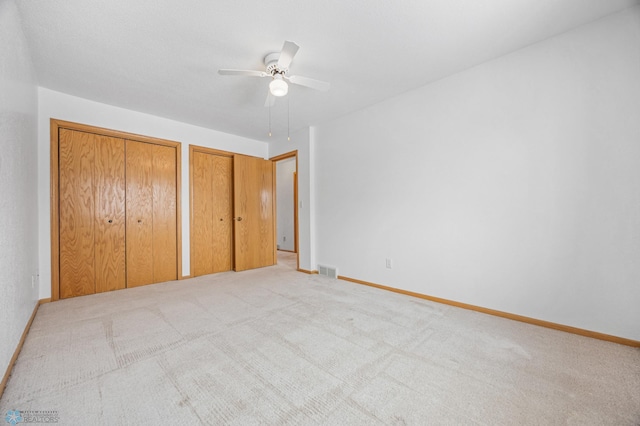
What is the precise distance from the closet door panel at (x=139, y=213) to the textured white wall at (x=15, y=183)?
98cm

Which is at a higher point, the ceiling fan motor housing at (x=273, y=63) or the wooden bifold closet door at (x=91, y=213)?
the ceiling fan motor housing at (x=273, y=63)

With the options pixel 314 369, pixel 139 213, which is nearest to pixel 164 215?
pixel 139 213

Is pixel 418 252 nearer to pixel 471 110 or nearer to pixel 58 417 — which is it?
pixel 471 110

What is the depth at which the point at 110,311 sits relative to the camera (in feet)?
8.13

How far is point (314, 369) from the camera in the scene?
5.05 ft

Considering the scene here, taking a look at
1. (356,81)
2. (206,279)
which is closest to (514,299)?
(356,81)

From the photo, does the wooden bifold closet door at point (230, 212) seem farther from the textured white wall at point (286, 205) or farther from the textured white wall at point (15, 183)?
the textured white wall at point (286, 205)

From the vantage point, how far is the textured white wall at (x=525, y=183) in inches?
71.5

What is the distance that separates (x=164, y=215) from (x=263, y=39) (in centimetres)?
290

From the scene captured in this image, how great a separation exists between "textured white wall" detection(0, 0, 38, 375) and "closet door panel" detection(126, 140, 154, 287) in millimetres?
984

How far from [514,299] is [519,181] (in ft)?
3.59

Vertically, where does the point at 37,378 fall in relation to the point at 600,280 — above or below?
below

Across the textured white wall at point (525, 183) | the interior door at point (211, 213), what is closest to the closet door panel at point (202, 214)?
the interior door at point (211, 213)

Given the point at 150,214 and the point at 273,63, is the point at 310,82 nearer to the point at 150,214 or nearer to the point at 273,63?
the point at 273,63
